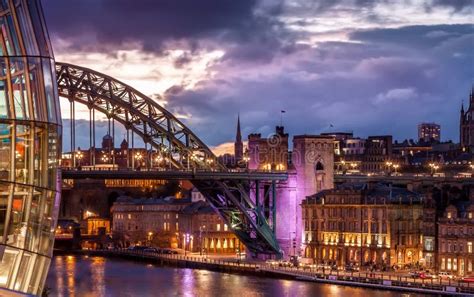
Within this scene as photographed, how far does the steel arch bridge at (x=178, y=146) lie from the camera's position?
68.4m

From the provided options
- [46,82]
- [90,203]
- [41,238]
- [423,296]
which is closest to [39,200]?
[41,238]

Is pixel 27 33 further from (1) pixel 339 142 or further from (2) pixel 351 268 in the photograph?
(1) pixel 339 142

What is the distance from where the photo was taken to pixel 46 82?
13.1m

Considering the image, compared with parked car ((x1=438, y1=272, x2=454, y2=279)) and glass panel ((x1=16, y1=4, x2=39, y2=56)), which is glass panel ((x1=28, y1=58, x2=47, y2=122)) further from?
parked car ((x1=438, y1=272, x2=454, y2=279))

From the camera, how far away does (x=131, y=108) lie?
7081 cm

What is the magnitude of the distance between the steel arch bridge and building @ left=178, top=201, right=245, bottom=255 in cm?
1486

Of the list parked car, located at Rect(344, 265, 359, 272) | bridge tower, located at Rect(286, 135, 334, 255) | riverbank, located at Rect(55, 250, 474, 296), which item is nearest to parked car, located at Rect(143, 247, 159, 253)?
riverbank, located at Rect(55, 250, 474, 296)

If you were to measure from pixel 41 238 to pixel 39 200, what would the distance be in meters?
0.50

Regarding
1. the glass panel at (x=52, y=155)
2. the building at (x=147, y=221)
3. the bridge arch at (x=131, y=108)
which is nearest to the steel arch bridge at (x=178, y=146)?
the bridge arch at (x=131, y=108)

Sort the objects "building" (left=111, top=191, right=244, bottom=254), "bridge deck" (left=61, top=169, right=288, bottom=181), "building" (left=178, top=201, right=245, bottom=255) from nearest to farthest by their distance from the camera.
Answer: "bridge deck" (left=61, top=169, right=288, bottom=181)
"building" (left=178, top=201, right=245, bottom=255)
"building" (left=111, top=191, right=244, bottom=254)

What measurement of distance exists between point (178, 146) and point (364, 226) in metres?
13.3

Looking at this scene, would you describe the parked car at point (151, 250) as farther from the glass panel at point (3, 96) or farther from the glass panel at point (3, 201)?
the glass panel at point (3, 96)

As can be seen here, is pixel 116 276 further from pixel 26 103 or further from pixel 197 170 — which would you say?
pixel 26 103

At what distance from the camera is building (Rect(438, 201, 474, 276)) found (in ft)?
221
